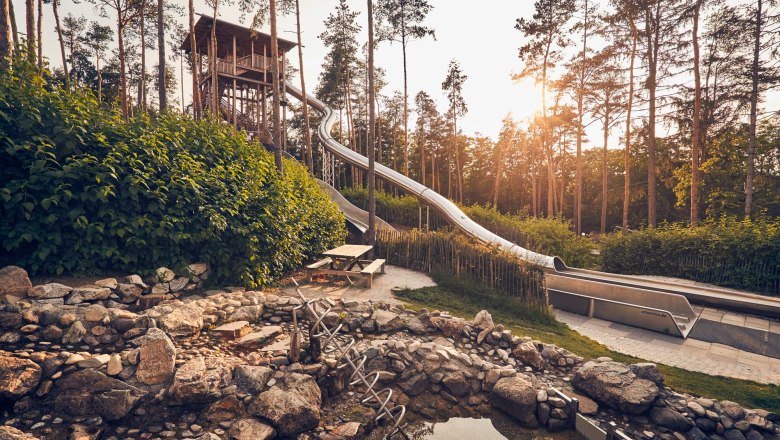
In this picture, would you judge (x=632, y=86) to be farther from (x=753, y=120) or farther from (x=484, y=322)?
(x=484, y=322)

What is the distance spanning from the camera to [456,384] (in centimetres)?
452

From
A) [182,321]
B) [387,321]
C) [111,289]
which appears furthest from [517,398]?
[111,289]

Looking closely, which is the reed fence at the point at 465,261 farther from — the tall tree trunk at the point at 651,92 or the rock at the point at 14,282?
the tall tree trunk at the point at 651,92

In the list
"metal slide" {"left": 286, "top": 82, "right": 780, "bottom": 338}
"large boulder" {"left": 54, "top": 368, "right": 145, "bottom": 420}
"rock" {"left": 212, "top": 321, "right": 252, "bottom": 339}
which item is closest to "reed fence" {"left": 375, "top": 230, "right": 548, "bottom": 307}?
"metal slide" {"left": 286, "top": 82, "right": 780, "bottom": 338}

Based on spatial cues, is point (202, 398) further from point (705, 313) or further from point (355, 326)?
point (705, 313)

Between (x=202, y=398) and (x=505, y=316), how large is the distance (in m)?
5.68

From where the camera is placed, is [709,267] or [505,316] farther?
[709,267]

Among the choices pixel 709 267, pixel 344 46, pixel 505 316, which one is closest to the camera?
pixel 505 316

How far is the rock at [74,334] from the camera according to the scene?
12.3ft

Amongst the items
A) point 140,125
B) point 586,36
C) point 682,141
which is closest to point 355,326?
point 140,125

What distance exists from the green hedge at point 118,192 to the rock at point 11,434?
87.6 inches

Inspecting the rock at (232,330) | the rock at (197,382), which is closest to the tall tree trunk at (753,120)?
the rock at (232,330)

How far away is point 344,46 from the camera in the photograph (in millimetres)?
26219

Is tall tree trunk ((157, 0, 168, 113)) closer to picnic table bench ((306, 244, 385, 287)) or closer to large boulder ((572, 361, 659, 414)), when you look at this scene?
picnic table bench ((306, 244, 385, 287))
